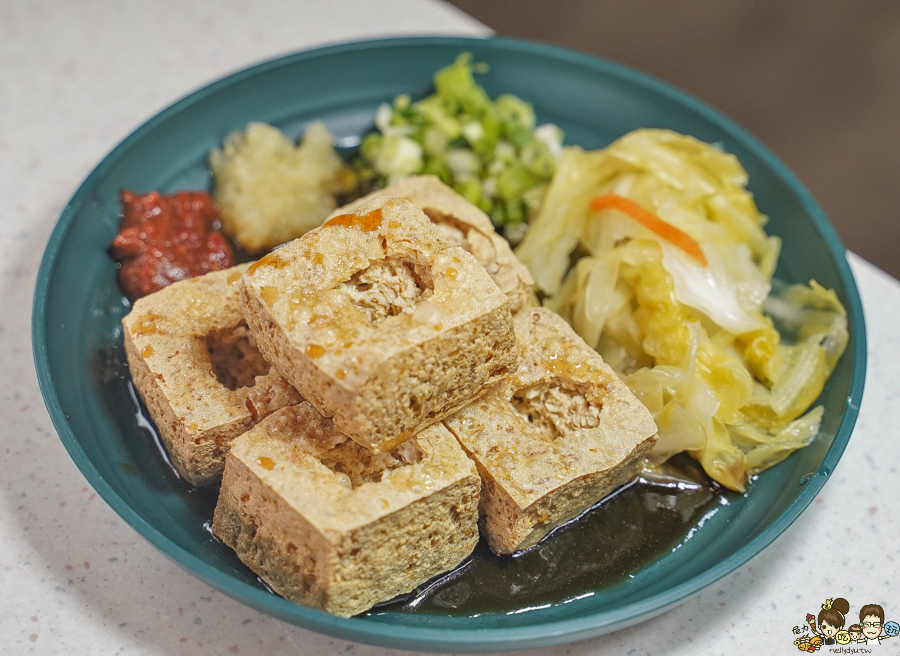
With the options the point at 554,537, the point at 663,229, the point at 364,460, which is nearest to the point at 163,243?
the point at 364,460

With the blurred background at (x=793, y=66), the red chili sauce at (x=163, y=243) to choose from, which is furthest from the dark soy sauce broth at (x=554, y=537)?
the blurred background at (x=793, y=66)

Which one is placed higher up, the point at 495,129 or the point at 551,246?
the point at 495,129

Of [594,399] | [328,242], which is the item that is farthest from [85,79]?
[594,399]

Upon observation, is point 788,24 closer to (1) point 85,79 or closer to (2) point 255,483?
(1) point 85,79

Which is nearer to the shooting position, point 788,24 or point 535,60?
point 535,60

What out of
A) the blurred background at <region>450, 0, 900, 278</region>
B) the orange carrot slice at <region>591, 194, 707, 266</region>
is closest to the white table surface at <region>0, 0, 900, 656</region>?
the orange carrot slice at <region>591, 194, 707, 266</region>
